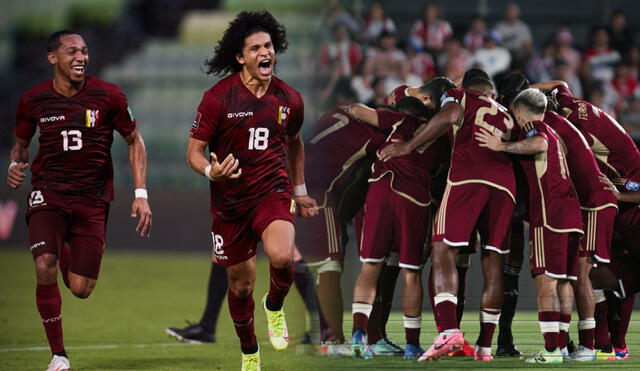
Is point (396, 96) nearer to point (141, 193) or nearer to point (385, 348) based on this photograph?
point (385, 348)

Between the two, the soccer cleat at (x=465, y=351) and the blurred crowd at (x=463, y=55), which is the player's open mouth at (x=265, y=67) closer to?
the soccer cleat at (x=465, y=351)

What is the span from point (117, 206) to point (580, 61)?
7.36 metres

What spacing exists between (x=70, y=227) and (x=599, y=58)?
9.59 m

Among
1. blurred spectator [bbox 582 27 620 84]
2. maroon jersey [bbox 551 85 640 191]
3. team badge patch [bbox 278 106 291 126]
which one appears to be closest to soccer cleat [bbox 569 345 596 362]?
maroon jersey [bbox 551 85 640 191]

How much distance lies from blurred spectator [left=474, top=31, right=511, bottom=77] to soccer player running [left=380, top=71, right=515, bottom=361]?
20.5 feet

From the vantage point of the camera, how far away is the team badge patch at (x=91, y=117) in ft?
22.2

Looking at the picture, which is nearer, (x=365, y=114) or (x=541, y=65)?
(x=365, y=114)

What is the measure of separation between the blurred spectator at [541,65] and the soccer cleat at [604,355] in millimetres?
7168

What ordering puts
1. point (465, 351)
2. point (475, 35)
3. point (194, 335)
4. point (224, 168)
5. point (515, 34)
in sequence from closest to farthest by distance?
point (224, 168) → point (465, 351) → point (194, 335) → point (475, 35) → point (515, 34)

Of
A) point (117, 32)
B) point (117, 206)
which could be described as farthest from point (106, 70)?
point (117, 206)

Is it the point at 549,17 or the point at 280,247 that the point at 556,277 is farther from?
the point at 549,17

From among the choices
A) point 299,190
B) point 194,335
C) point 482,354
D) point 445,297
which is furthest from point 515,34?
point 299,190

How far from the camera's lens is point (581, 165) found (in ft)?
24.2

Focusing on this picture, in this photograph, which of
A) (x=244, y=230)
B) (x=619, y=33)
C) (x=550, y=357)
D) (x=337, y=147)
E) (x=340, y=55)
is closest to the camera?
(x=244, y=230)
